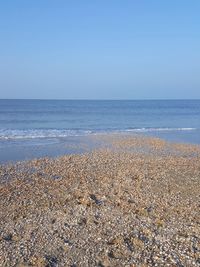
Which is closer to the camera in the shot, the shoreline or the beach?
the beach

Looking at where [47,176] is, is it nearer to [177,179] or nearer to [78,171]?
[78,171]

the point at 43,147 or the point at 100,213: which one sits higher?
the point at 43,147

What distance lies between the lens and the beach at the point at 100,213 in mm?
7945

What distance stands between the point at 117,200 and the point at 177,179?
421 centimetres

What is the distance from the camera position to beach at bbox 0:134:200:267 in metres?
7.95

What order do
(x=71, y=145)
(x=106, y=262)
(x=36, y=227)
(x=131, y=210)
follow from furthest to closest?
(x=71, y=145), (x=131, y=210), (x=36, y=227), (x=106, y=262)

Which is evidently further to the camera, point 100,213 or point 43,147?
point 43,147

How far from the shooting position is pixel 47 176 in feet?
51.2

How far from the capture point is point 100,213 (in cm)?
1057

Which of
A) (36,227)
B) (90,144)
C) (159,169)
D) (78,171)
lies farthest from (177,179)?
(90,144)

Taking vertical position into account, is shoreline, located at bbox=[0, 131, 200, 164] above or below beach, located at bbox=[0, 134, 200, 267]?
above

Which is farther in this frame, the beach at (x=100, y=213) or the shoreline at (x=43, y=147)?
the shoreline at (x=43, y=147)

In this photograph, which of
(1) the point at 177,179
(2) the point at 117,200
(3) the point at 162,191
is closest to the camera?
(2) the point at 117,200

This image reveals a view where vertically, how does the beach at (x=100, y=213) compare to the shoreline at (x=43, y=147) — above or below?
below
